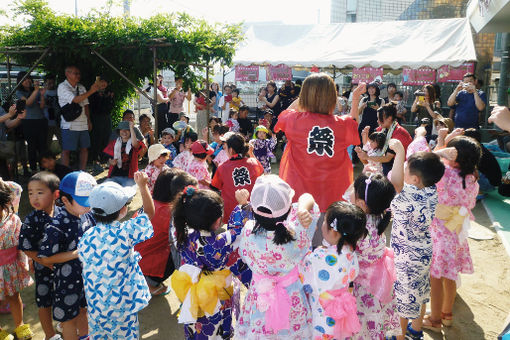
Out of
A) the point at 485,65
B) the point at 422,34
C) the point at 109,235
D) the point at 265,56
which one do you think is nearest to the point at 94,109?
the point at 265,56

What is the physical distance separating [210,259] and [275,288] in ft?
1.43

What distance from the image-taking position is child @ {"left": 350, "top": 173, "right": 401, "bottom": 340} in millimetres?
2479

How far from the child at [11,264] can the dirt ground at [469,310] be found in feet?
0.66

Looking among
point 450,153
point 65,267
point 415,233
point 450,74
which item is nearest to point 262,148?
point 450,153

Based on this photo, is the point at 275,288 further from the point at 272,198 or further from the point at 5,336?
the point at 5,336

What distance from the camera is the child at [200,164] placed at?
4656 mm

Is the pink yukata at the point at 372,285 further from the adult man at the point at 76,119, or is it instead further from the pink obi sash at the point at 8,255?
the adult man at the point at 76,119

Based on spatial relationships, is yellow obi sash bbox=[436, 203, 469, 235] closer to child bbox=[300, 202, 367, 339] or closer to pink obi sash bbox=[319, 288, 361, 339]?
child bbox=[300, 202, 367, 339]

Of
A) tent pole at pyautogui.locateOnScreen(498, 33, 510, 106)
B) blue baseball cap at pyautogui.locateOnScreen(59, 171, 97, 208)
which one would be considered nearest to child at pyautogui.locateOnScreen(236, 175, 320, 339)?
blue baseball cap at pyautogui.locateOnScreen(59, 171, 97, 208)

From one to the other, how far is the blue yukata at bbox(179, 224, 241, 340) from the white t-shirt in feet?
16.1

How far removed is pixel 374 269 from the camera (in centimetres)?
251

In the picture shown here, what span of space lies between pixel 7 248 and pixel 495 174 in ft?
20.7

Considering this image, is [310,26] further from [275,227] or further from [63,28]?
[275,227]

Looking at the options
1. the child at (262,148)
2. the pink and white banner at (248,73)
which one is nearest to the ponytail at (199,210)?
the child at (262,148)
